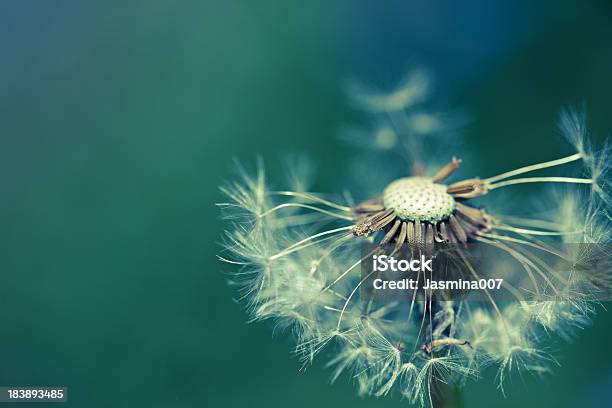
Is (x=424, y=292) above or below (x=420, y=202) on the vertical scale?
below

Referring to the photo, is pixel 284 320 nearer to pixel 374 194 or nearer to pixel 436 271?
pixel 436 271

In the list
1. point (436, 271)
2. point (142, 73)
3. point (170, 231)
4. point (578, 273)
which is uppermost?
point (142, 73)

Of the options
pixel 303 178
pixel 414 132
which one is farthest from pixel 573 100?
pixel 303 178

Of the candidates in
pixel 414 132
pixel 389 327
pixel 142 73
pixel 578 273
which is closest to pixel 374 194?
pixel 414 132

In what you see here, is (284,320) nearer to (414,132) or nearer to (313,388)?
(414,132)

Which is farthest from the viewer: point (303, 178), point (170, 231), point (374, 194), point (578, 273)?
point (170, 231)

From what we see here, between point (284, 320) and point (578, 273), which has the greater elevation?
point (284, 320)

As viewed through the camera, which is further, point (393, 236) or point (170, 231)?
point (170, 231)

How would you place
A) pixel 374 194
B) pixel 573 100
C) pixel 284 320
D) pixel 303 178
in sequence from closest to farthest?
pixel 284 320
pixel 303 178
pixel 374 194
pixel 573 100
